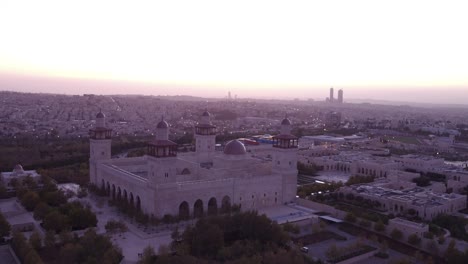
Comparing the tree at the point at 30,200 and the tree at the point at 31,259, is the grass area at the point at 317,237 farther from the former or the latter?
the tree at the point at 30,200

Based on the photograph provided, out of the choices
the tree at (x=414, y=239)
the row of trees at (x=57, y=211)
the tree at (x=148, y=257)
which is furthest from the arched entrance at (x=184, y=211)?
the tree at (x=414, y=239)

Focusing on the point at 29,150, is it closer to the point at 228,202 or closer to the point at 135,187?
the point at 135,187

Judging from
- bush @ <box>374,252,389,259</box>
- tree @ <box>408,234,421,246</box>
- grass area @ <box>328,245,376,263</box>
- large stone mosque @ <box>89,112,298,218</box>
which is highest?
large stone mosque @ <box>89,112,298,218</box>

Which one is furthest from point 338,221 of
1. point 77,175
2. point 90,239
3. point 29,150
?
point 29,150

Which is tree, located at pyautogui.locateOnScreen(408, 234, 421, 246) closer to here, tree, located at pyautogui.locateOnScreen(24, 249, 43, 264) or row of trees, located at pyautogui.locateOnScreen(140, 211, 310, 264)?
row of trees, located at pyautogui.locateOnScreen(140, 211, 310, 264)

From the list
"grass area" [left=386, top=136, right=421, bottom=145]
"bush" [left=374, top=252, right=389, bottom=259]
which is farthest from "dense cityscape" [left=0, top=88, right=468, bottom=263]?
"grass area" [left=386, top=136, right=421, bottom=145]

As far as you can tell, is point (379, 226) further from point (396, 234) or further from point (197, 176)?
point (197, 176)

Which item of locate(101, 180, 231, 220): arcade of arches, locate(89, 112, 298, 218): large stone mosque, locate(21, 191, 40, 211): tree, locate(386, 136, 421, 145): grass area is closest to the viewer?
locate(89, 112, 298, 218): large stone mosque

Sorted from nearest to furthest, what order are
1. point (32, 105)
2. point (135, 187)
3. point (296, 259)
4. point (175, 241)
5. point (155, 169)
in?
point (296, 259) → point (175, 241) → point (155, 169) → point (135, 187) → point (32, 105)

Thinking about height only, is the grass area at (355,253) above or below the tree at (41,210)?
below
